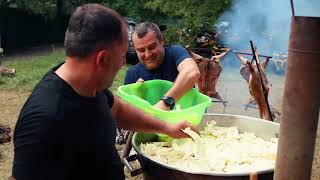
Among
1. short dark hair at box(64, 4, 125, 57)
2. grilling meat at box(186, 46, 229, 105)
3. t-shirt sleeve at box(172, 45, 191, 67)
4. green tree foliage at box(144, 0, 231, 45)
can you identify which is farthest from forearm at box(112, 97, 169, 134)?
green tree foliage at box(144, 0, 231, 45)

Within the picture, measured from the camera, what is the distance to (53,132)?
4.94 ft

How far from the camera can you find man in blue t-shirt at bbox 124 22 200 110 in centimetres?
289

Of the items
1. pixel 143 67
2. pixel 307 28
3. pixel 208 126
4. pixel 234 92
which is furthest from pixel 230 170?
pixel 234 92

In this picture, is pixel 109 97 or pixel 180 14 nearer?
pixel 109 97

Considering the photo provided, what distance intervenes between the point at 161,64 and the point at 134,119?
47.1 inches

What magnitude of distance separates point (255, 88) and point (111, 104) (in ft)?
10.1

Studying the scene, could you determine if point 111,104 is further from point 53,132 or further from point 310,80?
point 310,80

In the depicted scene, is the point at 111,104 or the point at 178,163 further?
the point at 178,163

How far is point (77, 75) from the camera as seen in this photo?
1.59 m

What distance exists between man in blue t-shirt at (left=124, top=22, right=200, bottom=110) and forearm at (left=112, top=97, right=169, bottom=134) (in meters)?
0.39

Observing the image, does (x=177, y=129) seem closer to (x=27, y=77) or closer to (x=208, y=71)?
(x=208, y=71)

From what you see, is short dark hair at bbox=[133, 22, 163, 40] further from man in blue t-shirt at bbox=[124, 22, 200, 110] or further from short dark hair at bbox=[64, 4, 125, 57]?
short dark hair at bbox=[64, 4, 125, 57]

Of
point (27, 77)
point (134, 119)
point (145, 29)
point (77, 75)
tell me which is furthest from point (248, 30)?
point (77, 75)

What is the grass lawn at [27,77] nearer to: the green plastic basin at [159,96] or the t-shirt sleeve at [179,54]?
the t-shirt sleeve at [179,54]
